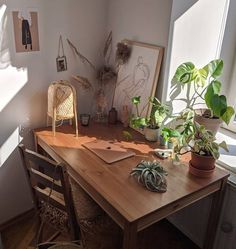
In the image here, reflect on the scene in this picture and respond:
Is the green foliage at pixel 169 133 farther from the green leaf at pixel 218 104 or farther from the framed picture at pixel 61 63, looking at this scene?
the framed picture at pixel 61 63

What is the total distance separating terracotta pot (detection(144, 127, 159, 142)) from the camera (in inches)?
68.5

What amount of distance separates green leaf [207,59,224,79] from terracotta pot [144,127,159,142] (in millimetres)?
475

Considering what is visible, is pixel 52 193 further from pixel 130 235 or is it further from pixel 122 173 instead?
pixel 130 235

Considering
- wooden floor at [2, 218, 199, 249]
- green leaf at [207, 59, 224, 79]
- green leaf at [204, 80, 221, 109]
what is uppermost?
green leaf at [207, 59, 224, 79]

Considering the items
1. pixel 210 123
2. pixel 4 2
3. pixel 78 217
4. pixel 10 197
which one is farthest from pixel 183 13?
pixel 10 197

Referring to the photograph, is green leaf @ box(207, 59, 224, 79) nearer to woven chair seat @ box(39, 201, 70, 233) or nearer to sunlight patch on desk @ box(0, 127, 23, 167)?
woven chair seat @ box(39, 201, 70, 233)

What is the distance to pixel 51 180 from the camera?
138 cm

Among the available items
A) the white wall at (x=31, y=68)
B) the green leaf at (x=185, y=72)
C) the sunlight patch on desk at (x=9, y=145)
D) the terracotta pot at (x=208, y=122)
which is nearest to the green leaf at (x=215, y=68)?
the green leaf at (x=185, y=72)

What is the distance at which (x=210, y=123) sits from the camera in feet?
5.22

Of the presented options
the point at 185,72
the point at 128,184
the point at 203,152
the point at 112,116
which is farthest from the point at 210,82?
the point at 128,184

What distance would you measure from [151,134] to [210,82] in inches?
19.0

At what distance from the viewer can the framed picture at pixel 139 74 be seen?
1712 millimetres

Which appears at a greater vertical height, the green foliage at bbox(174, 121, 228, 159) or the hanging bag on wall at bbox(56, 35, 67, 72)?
the hanging bag on wall at bbox(56, 35, 67, 72)

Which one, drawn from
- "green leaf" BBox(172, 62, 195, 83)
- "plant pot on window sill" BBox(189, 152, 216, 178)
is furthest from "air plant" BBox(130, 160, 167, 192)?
"green leaf" BBox(172, 62, 195, 83)
